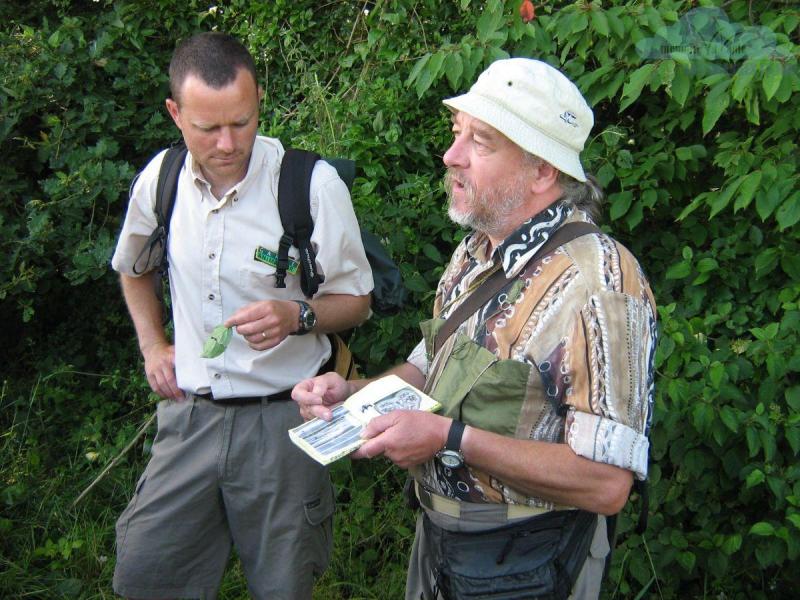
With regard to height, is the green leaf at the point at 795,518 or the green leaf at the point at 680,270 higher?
the green leaf at the point at 680,270

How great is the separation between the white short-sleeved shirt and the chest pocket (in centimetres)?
69

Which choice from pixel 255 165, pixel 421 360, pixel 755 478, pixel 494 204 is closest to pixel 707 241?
pixel 755 478

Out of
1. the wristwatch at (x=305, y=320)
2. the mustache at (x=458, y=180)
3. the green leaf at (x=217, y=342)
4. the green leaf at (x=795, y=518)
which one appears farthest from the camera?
the green leaf at (x=795, y=518)

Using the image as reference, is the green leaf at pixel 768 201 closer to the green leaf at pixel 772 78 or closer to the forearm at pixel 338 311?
the green leaf at pixel 772 78

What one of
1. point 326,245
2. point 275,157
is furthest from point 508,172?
point 275,157

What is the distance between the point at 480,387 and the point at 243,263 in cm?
97

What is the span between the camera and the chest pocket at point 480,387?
1.99 meters

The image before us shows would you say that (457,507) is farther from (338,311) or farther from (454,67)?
(454,67)

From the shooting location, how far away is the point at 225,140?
2.59 metres

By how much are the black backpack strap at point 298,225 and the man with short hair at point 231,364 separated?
0.03 m

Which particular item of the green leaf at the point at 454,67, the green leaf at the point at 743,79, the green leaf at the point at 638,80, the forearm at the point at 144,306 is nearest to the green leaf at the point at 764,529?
the green leaf at the point at 743,79

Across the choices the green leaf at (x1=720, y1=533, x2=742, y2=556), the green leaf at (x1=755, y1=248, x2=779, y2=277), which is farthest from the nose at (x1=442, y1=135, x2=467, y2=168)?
the green leaf at (x1=720, y1=533, x2=742, y2=556)

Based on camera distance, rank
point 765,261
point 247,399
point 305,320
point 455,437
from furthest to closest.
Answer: point 765,261 → point 247,399 → point 305,320 → point 455,437

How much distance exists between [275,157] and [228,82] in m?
0.29
